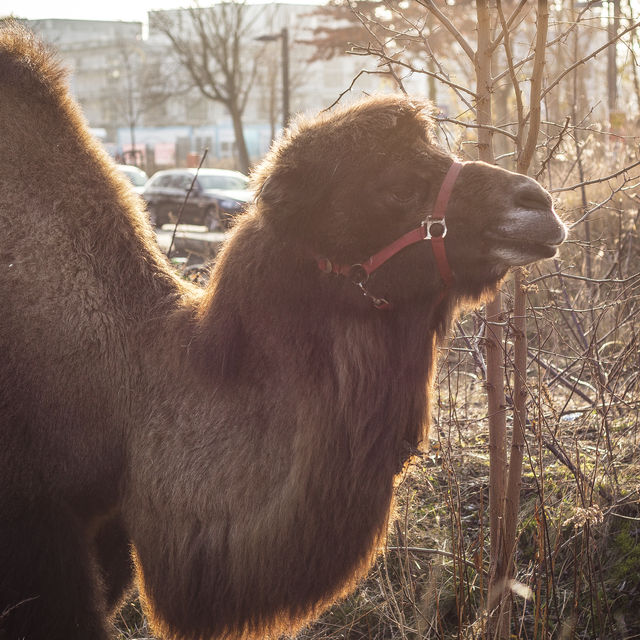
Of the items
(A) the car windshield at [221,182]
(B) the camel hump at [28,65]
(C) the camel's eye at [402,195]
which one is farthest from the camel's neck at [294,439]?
(A) the car windshield at [221,182]

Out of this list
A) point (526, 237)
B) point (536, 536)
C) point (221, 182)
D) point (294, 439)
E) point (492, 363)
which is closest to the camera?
point (526, 237)

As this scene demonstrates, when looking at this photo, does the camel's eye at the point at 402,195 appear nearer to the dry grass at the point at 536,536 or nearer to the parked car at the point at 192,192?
the dry grass at the point at 536,536

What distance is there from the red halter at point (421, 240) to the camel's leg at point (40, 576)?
1.37 metres

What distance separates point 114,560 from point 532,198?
2.25 meters

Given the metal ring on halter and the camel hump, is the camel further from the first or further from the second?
the camel hump

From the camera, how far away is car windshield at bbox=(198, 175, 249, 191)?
96.0 feet

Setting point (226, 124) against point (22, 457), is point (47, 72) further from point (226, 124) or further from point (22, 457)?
point (226, 124)

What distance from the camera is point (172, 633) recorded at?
326cm

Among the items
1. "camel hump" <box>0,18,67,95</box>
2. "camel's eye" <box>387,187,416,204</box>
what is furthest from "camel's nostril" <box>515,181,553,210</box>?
"camel hump" <box>0,18,67,95</box>

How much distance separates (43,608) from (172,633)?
487 mm

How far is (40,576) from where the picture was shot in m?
3.09

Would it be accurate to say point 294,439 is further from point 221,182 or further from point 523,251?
point 221,182

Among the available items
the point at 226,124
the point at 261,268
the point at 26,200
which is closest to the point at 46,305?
the point at 26,200

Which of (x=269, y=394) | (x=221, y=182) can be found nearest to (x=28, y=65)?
(x=269, y=394)
